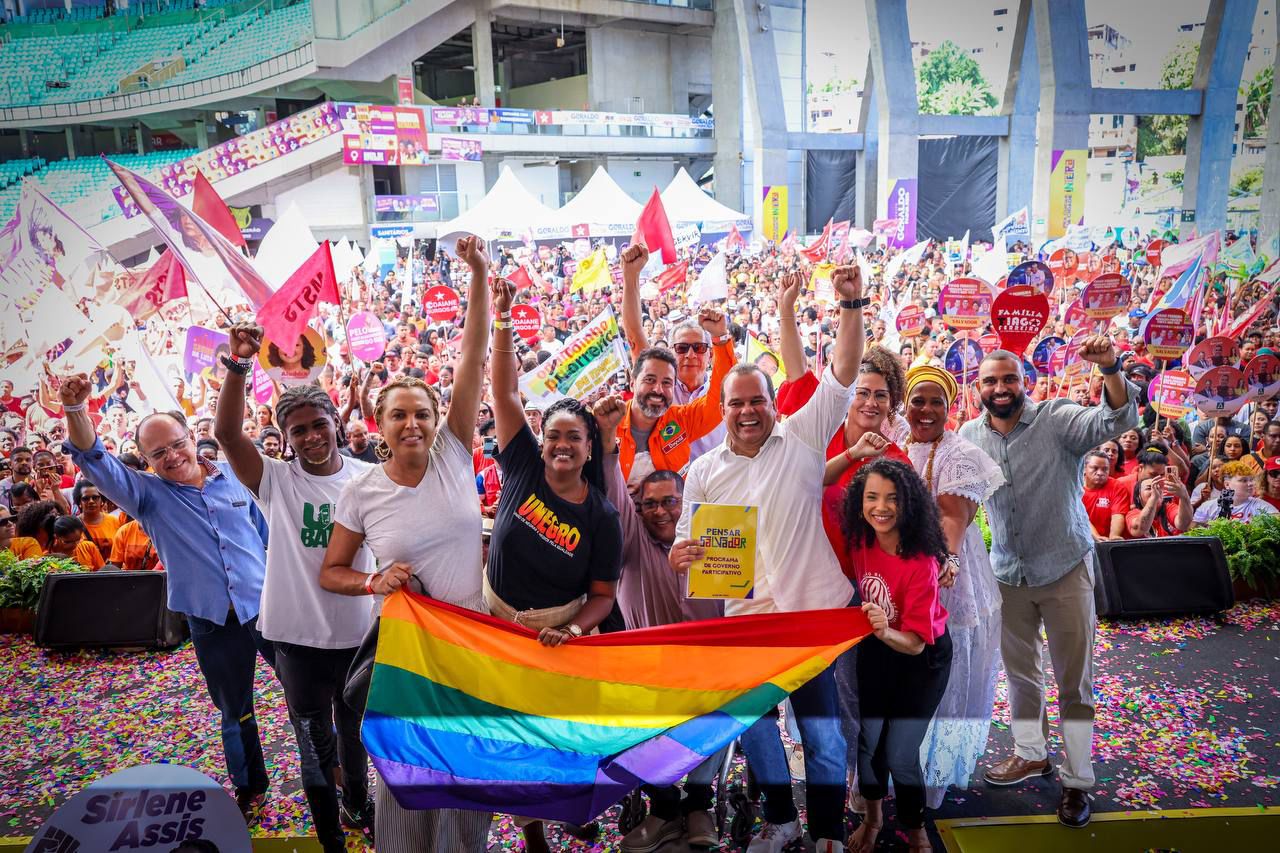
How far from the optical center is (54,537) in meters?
6.01

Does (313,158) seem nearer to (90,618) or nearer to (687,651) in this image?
(90,618)

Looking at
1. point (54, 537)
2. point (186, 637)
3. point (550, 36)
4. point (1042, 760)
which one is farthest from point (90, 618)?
point (550, 36)

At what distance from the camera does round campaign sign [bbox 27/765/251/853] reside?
2.53 m

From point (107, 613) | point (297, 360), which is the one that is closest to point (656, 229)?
point (297, 360)

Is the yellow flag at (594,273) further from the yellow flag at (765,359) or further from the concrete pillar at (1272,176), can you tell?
the concrete pillar at (1272,176)

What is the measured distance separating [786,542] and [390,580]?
125 centimetres

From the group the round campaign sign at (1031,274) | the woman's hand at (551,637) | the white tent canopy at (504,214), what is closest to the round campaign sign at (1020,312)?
the round campaign sign at (1031,274)

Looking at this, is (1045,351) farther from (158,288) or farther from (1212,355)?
(158,288)

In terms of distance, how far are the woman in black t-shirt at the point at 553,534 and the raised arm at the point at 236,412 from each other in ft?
2.69

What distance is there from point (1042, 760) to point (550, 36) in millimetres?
27943

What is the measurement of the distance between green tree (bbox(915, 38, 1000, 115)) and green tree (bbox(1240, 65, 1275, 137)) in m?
4.62

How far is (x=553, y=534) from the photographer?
2.82 m

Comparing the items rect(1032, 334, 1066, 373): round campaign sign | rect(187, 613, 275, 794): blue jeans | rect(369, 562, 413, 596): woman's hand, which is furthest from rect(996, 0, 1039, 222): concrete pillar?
rect(369, 562, 413, 596): woman's hand

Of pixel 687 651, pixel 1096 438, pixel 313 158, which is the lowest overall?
pixel 687 651
